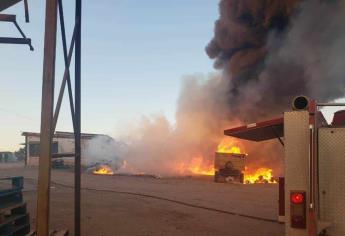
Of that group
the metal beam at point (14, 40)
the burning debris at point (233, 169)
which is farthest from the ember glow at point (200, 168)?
the metal beam at point (14, 40)

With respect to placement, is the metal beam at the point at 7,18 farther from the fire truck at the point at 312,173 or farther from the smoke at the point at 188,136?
the smoke at the point at 188,136

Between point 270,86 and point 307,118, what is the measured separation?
2033 centimetres

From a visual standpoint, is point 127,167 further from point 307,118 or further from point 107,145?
point 307,118

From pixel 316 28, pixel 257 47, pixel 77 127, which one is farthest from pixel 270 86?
pixel 77 127

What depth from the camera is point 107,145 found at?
42.3m

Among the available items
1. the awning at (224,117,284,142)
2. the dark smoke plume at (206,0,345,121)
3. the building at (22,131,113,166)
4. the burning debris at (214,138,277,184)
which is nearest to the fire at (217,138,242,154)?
the dark smoke plume at (206,0,345,121)

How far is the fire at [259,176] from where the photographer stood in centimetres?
2506

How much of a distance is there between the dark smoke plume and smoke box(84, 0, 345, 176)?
4 cm

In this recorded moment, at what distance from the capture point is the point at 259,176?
1046 inches

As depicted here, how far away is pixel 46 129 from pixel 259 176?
23.1 m

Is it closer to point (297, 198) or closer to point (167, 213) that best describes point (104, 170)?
point (167, 213)

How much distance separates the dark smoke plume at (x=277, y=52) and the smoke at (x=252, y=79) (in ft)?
0.12

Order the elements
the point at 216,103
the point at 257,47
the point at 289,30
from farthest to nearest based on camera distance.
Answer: the point at 216,103
the point at 257,47
the point at 289,30

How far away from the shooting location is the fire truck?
4.12 meters
